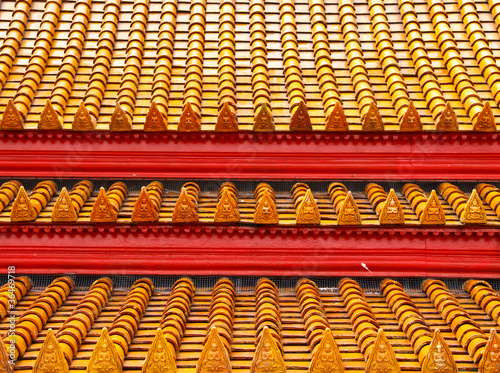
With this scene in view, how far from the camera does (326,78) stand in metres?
10.3

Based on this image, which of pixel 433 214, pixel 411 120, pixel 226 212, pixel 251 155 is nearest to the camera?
pixel 433 214

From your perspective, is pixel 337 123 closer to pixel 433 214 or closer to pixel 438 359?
pixel 433 214

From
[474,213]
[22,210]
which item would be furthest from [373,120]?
[22,210]

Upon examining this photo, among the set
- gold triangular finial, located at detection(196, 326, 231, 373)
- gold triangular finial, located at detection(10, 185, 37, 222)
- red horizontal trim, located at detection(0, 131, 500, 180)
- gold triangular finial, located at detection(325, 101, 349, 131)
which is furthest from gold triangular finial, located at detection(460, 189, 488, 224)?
gold triangular finial, located at detection(10, 185, 37, 222)

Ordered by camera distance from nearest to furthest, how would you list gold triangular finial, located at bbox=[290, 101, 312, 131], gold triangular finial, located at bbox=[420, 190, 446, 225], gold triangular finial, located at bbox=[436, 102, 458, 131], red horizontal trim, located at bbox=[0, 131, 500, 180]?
gold triangular finial, located at bbox=[420, 190, 446, 225]
gold triangular finial, located at bbox=[436, 102, 458, 131]
gold triangular finial, located at bbox=[290, 101, 312, 131]
red horizontal trim, located at bbox=[0, 131, 500, 180]

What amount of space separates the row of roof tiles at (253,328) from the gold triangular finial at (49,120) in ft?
6.98

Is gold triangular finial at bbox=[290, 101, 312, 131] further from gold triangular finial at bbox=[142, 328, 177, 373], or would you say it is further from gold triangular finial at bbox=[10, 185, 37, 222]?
gold triangular finial at bbox=[142, 328, 177, 373]

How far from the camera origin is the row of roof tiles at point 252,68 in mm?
9398

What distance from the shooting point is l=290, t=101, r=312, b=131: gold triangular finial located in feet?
30.2

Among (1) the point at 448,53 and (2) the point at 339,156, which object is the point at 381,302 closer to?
(2) the point at 339,156

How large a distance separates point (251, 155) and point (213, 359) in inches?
146

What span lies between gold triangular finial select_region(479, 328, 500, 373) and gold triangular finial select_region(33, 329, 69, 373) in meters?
4.06

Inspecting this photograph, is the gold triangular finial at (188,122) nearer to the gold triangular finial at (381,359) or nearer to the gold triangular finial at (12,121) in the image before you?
the gold triangular finial at (12,121)

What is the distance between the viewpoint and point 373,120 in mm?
9195
